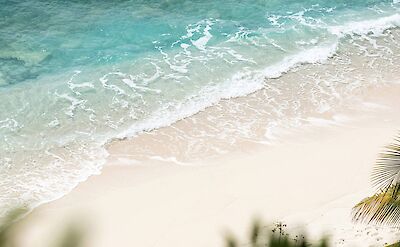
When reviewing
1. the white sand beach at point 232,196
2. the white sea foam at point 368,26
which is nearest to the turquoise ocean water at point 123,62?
the white sea foam at point 368,26

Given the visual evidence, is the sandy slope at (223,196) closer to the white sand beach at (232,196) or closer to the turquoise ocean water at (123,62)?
the white sand beach at (232,196)

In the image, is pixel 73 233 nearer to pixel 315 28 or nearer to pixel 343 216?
pixel 343 216

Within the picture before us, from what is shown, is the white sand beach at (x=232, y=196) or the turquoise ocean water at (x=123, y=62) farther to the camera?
the turquoise ocean water at (x=123, y=62)

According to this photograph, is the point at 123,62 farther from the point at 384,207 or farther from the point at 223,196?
the point at 384,207

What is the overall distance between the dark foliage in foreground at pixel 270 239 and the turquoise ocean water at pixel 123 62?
4.39 metres

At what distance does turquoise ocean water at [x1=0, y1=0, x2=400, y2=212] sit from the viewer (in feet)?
47.2

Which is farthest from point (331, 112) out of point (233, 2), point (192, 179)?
point (233, 2)

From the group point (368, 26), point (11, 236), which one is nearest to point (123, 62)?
point (368, 26)

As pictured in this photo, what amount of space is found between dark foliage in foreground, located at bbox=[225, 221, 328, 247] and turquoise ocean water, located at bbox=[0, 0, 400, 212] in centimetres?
439

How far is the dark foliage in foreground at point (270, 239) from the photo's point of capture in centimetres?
1006

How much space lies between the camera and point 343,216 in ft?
36.7

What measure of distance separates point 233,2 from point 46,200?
1472 centimetres

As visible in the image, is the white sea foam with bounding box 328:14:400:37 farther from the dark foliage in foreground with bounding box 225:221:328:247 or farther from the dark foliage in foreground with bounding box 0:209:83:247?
the dark foliage in foreground with bounding box 0:209:83:247

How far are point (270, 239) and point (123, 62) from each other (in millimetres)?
10574
